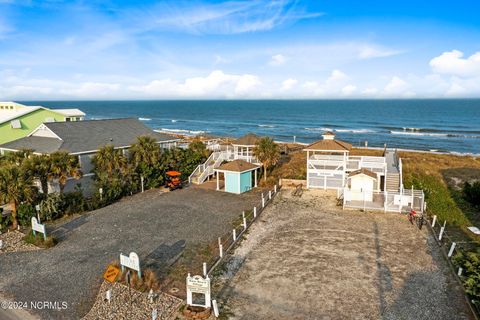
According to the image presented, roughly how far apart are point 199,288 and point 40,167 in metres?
13.3

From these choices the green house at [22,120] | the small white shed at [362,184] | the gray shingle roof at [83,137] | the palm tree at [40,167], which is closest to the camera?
the palm tree at [40,167]

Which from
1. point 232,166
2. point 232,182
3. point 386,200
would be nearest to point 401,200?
point 386,200

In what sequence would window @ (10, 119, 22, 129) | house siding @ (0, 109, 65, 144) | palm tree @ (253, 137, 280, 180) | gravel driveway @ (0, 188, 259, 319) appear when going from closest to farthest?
gravel driveway @ (0, 188, 259, 319), palm tree @ (253, 137, 280, 180), house siding @ (0, 109, 65, 144), window @ (10, 119, 22, 129)

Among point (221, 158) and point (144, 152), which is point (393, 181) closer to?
point (221, 158)

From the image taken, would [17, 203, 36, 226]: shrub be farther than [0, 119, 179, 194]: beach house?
No

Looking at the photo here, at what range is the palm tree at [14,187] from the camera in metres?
17.0

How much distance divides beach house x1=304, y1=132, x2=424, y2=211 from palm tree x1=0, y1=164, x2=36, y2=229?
17880mm

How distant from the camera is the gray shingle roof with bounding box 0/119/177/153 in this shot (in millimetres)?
24391

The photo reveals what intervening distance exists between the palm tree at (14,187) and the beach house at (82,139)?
14.6ft

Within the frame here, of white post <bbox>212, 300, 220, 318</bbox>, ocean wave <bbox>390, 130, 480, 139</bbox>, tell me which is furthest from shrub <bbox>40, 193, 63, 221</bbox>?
ocean wave <bbox>390, 130, 480, 139</bbox>

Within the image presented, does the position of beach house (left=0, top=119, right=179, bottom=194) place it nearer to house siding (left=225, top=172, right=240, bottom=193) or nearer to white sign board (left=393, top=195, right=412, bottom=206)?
house siding (left=225, top=172, right=240, bottom=193)

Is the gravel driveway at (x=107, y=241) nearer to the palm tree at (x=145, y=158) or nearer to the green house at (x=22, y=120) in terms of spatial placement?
the palm tree at (x=145, y=158)

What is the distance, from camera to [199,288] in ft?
34.8

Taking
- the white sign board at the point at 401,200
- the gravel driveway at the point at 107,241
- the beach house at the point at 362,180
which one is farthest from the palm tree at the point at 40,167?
the white sign board at the point at 401,200
